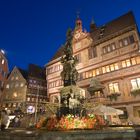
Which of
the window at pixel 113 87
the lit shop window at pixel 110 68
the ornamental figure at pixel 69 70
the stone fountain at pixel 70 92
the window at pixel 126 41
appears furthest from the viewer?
the lit shop window at pixel 110 68

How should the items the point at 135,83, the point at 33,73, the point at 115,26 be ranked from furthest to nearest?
1. the point at 33,73
2. the point at 115,26
3. the point at 135,83

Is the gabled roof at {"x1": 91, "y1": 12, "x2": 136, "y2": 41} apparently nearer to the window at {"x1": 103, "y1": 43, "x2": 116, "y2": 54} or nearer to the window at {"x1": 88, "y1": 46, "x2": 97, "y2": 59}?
the window at {"x1": 88, "y1": 46, "x2": 97, "y2": 59}

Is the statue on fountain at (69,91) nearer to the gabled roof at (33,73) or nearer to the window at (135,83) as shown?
the window at (135,83)

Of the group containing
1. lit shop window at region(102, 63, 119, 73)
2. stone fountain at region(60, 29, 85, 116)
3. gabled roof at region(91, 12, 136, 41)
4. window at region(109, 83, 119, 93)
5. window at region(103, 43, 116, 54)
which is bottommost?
stone fountain at region(60, 29, 85, 116)

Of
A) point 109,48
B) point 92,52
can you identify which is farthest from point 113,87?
point 92,52

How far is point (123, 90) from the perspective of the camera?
23.1 meters

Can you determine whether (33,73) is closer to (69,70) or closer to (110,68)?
(110,68)

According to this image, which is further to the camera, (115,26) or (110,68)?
(115,26)

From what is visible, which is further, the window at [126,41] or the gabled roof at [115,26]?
the gabled roof at [115,26]

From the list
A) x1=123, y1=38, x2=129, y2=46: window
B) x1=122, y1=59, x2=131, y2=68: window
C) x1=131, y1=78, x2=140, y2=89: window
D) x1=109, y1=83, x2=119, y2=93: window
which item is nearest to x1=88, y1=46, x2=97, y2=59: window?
x1=123, y1=38, x2=129, y2=46: window

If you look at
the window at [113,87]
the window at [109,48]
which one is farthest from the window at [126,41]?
the window at [113,87]

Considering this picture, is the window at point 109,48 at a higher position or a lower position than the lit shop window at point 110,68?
higher

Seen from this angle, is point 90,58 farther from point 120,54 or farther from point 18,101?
point 18,101

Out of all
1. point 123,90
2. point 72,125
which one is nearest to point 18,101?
point 123,90
